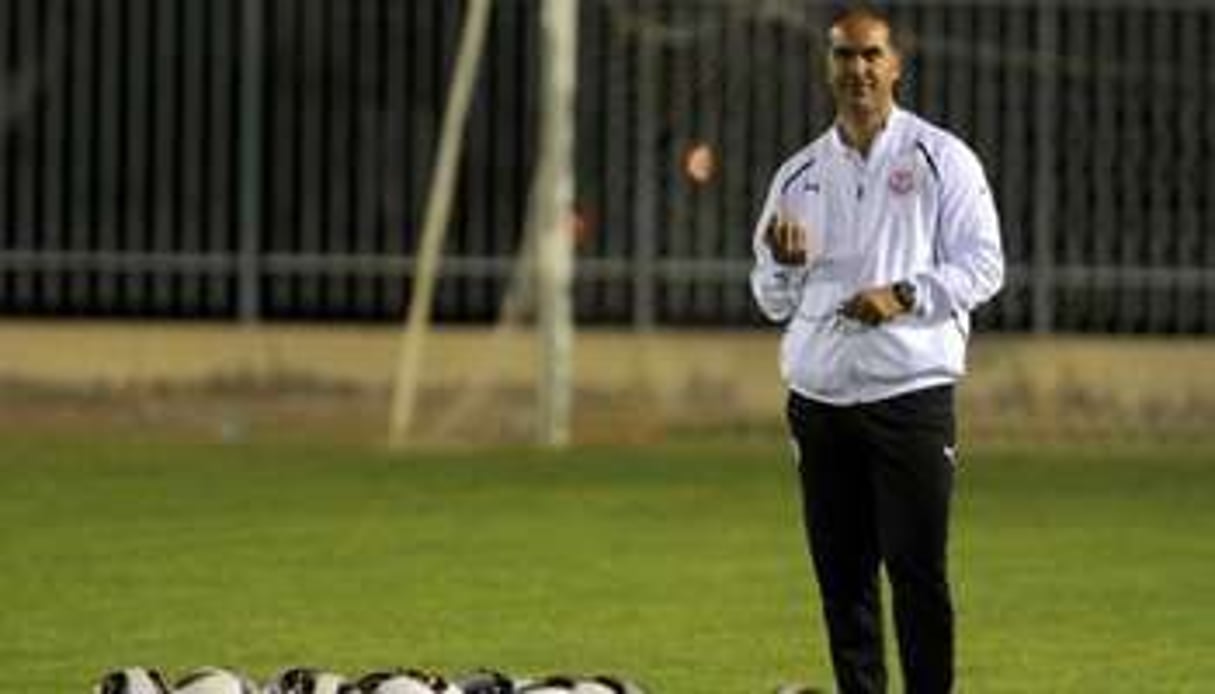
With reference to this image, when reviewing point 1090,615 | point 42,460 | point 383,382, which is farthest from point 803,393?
point 383,382

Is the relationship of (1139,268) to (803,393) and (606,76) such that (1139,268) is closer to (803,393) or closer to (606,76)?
(606,76)

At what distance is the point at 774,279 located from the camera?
13141 millimetres

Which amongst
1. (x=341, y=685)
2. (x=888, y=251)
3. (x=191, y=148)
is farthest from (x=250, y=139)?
(x=341, y=685)

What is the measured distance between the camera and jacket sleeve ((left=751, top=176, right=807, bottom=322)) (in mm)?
13094

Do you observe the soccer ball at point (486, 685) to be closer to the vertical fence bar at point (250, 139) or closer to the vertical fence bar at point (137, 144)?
the vertical fence bar at point (250, 139)

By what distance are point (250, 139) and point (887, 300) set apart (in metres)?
17.1

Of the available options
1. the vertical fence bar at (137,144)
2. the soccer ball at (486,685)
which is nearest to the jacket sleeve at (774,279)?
the soccer ball at (486,685)

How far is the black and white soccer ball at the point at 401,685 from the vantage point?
1250cm

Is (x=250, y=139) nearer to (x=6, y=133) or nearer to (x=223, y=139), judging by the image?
(x=223, y=139)

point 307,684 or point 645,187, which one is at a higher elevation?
point 645,187

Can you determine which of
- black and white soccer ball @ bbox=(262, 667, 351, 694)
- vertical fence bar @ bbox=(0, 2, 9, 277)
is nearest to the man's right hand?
black and white soccer ball @ bbox=(262, 667, 351, 694)

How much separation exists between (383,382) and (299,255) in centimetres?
149

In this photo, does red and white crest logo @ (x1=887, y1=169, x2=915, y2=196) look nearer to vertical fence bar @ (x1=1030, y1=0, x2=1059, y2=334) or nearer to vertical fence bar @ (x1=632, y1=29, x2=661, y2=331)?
Result: vertical fence bar @ (x1=632, y1=29, x2=661, y2=331)

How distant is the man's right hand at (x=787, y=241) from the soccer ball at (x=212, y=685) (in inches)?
80.3
